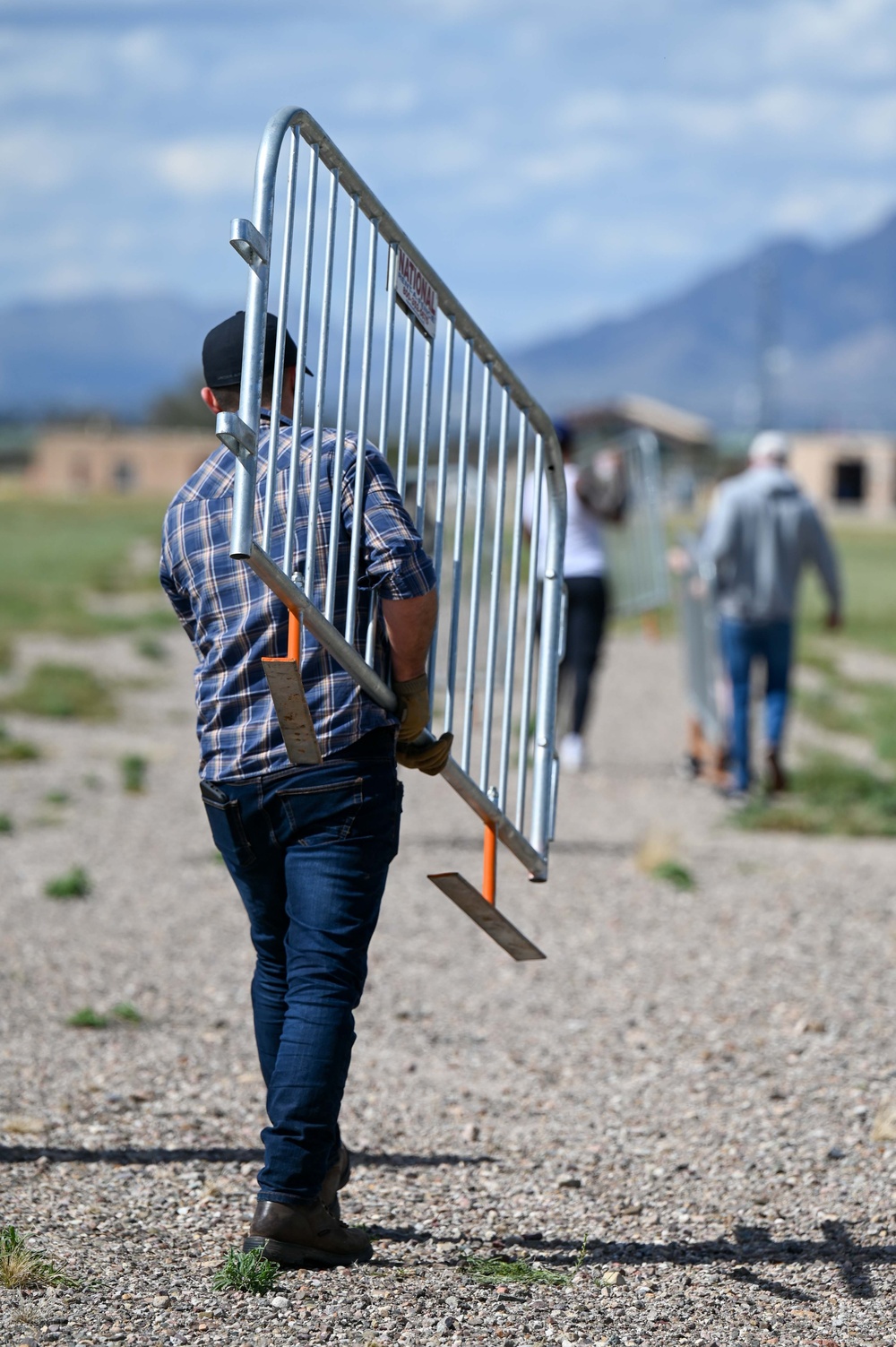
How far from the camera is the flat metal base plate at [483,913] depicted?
373cm

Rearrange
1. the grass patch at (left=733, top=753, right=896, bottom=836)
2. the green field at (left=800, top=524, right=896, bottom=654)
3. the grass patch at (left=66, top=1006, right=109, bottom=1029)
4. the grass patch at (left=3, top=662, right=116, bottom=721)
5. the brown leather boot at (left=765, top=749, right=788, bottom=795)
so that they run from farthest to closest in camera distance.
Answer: the green field at (left=800, top=524, right=896, bottom=654)
the grass patch at (left=3, top=662, right=116, bottom=721)
the brown leather boot at (left=765, top=749, right=788, bottom=795)
the grass patch at (left=733, top=753, right=896, bottom=836)
the grass patch at (left=66, top=1006, right=109, bottom=1029)

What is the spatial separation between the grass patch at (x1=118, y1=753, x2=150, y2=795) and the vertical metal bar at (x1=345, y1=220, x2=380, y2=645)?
7.17 meters

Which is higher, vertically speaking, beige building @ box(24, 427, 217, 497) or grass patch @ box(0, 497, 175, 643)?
beige building @ box(24, 427, 217, 497)

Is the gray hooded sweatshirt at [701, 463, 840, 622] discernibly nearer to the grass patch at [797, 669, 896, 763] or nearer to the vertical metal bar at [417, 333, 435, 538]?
the grass patch at [797, 669, 896, 763]

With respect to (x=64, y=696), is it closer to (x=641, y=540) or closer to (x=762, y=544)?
(x=641, y=540)

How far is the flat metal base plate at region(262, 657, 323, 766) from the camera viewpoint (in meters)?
3.16

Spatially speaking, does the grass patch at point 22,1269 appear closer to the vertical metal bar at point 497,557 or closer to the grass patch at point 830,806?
the vertical metal bar at point 497,557

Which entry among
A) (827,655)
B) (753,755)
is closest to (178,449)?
(827,655)

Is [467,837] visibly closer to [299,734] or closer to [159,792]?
[159,792]

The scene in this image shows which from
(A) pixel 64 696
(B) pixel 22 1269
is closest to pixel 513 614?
(B) pixel 22 1269

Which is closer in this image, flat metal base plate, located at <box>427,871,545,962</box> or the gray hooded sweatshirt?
flat metal base plate, located at <box>427,871,545,962</box>

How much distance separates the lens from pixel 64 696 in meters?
14.3

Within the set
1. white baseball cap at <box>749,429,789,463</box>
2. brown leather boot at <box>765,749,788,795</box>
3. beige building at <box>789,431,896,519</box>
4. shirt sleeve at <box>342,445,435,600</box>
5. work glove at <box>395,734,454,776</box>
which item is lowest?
brown leather boot at <box>765,749,788,795</box>

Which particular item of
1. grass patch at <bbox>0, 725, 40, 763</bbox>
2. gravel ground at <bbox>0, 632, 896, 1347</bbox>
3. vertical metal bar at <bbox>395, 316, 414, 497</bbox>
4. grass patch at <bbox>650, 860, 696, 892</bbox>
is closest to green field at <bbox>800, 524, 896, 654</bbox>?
grass patch at <bbox>0, 725, 40, 763</bbox>
